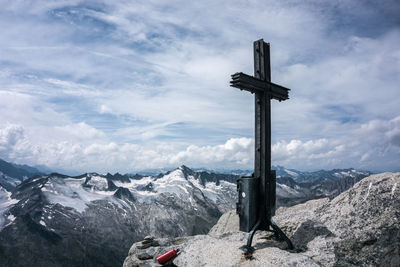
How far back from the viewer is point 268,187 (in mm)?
11086

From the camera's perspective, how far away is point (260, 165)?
11.1 metres

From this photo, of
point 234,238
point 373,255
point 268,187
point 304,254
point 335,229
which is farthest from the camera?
point 234,238

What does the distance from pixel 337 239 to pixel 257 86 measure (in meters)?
6.40

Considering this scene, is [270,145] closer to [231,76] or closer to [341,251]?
[231,76]

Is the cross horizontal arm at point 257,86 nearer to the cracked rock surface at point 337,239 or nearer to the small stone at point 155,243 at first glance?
the cracked rock surface at point 337,239

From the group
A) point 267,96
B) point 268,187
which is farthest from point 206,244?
point 267,96

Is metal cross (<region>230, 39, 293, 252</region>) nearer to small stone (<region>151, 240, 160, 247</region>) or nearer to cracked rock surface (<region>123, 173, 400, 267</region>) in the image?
cracked rock surface (<region>123, 173, 400, 267</region>)

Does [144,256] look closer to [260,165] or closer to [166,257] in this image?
[166,257]

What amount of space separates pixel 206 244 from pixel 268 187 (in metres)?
3.51

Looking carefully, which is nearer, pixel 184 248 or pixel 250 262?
pixel 250 262

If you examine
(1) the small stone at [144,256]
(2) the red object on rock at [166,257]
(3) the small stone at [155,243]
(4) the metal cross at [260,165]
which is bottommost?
(1) the small stone at [144,256]

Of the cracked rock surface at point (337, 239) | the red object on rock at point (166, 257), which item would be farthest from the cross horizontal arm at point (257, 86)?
the red object on rock at point (166, 257)

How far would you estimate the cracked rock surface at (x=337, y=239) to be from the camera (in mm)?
9018

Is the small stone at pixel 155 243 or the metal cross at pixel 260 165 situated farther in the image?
the small stone at pixel 155 243
